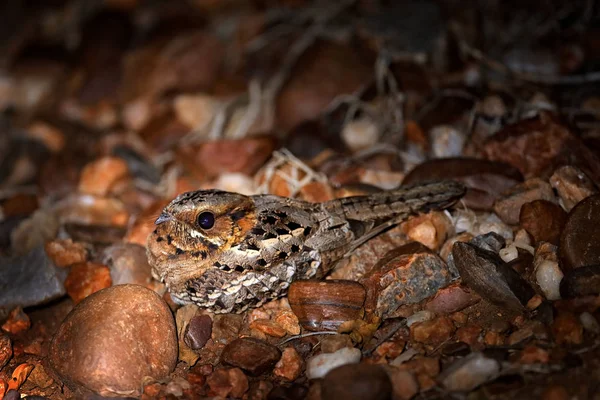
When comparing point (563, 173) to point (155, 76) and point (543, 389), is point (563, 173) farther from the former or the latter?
point (155, 76)

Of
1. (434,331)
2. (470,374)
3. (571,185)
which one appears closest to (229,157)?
(434,331)

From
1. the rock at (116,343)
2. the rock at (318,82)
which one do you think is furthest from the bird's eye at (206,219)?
the rock at (318,82)

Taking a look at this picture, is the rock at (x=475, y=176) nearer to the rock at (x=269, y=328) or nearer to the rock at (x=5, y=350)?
the rock at (x=269, y=328)

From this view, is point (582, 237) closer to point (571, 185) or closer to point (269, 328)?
point (571, 185)

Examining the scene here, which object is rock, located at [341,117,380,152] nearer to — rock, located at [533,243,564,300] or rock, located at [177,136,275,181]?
rock, located at [177,136,275,181]

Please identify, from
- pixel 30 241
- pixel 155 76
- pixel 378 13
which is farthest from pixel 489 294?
pixel 155 76

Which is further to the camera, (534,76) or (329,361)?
(534,76)
